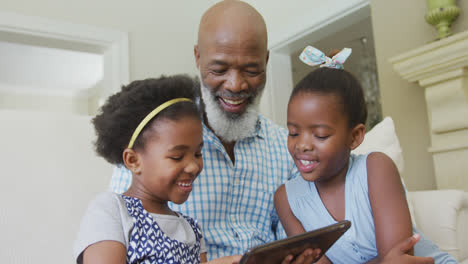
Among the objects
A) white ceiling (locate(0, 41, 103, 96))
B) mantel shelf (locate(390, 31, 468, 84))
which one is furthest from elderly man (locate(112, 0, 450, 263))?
white ceiling (locate(0, 41, 103, 96))

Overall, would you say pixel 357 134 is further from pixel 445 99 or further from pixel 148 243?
pixel 445 99

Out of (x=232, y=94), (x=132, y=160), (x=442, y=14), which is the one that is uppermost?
(x=442, y=14)

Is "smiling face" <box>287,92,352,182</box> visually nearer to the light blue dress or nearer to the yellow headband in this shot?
the light blue dress

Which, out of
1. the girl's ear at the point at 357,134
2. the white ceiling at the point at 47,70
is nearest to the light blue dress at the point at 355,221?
the girl's ear at the point at 357,134

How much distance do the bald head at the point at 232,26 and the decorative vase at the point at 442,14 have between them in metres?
1.16

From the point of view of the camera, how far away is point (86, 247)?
91cm

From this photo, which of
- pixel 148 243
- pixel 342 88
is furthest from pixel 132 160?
pixel 342 88

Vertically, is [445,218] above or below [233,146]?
below

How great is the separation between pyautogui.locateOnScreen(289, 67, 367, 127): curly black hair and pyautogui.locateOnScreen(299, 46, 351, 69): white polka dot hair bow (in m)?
0.07

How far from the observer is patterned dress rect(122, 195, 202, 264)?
0.96 m

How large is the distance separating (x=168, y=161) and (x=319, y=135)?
0.43 meters

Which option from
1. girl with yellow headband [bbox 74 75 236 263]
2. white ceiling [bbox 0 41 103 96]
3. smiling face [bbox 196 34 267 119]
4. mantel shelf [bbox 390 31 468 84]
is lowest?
girl with yellow headband [bbox 74 75 236 263]

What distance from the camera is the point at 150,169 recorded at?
3.48ft

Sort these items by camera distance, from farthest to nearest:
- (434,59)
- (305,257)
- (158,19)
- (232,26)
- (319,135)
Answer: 1. (158,19)
2. (434,59)
3. (232,26)
4. (319,135)
5. (305,257)
